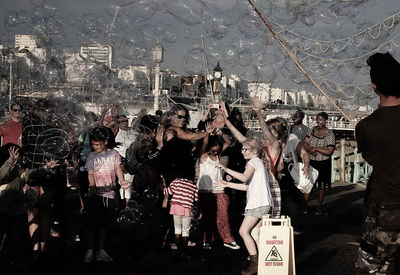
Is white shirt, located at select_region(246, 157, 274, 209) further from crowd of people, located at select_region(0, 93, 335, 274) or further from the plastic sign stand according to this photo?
the plastic sign stand

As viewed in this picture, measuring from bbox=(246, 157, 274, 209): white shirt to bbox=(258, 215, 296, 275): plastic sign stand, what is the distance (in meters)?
0.97

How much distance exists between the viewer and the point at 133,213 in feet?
29.5

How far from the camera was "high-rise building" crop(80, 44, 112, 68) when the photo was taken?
12.4 meters

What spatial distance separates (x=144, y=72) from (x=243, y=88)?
1.98m

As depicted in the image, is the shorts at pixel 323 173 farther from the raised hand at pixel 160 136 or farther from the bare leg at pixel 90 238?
the bare leg at pixel 90 238

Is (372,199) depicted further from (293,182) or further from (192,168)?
(293,182)

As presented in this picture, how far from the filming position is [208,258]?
8305 millimetres

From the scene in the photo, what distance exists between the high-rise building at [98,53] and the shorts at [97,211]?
4.57 m

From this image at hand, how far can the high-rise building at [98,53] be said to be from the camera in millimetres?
12359

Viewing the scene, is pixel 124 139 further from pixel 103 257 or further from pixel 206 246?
pixel 103 257

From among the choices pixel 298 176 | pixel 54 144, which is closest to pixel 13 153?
pixel 54 144

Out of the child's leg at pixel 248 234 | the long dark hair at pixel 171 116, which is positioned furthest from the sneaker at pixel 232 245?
the long dark hair at pixel 171 116

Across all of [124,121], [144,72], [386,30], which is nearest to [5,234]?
[124,121]

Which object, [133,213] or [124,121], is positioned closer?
[133,213]
